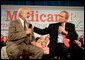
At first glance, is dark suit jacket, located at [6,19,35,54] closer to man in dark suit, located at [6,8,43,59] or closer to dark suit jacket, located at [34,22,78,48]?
man in dark suit, located at [6,8,43,59]

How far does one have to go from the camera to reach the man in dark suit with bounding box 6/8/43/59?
97.6 inches

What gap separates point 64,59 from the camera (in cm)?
277

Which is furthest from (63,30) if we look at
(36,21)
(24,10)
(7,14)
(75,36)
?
(7,14)

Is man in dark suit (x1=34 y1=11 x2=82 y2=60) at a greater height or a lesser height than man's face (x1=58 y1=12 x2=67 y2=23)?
lesser

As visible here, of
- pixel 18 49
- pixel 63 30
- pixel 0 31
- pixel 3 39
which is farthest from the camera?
pixel 0 31

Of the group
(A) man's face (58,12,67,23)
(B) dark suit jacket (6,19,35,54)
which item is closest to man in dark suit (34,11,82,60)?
(A) man's face (58,12,67,23)

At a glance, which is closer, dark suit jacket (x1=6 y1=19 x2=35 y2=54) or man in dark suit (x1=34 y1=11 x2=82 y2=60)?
dark suit jacket (x1=6 y1=19 x2=35 y2=54)

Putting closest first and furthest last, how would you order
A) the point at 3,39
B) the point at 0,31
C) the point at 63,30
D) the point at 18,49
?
the point at 18,49
the point at 63,30
the point at 3,39
the point at 0,31

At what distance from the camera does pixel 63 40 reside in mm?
2871

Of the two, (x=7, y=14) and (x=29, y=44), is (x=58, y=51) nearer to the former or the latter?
(x=29, y=44)

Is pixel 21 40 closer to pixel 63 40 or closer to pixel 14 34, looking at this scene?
pixel 14 34

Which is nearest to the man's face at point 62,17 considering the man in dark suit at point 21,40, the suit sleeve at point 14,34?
the man in dark suit at point 21,40

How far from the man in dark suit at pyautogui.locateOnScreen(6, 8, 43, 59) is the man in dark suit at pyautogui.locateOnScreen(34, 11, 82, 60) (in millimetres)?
334

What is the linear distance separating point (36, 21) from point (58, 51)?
138cm
